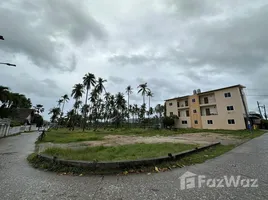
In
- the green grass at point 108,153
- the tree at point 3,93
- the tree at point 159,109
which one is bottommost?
the green grass at point 108,153

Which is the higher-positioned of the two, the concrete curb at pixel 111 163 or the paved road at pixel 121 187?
the concrete curb at pixel 111 163

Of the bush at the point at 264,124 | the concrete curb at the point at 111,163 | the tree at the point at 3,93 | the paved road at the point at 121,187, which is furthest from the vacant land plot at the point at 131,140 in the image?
the bush at the point at 264,124

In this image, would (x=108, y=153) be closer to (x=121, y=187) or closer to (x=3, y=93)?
(x=121, y=187)

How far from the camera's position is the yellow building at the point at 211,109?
75.4 ft

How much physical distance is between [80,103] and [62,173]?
53230 millimetres

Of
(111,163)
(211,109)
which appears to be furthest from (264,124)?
(111,163)

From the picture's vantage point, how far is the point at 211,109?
27.4m

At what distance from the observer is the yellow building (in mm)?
22969

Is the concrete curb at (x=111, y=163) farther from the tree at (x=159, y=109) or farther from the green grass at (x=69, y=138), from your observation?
the tree at (x=159, y=109)

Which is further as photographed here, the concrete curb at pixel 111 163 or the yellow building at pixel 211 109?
the yellow building at pixel 211 109

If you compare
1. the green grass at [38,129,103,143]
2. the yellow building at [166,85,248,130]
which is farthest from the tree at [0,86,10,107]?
the yellow building at [166,85,248,130]

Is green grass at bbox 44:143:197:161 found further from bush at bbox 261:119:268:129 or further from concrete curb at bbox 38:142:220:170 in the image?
bush at bbox 261:119:268:129

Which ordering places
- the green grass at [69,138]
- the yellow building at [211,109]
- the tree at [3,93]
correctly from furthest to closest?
1. the yellow building at [211,109]
2. the tree at [3,93]
3. the green grass at [69,138]

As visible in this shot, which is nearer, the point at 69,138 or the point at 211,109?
the point at 69,138
